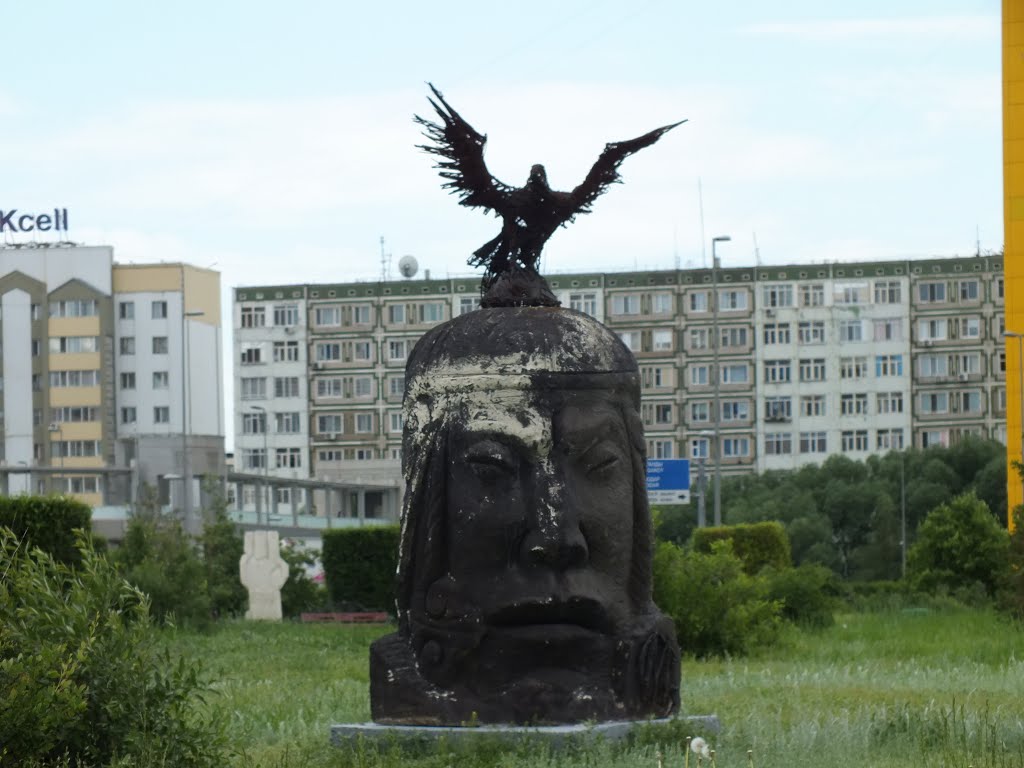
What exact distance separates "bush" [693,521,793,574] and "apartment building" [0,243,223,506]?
58206mm

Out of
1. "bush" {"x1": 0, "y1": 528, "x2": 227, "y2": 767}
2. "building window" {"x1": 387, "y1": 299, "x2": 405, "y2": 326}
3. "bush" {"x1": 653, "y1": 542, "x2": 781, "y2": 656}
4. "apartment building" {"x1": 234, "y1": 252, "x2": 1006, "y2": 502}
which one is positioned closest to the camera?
"bush" {"x1": 0, "y1": 528, "x2": 227, "y2": 767}

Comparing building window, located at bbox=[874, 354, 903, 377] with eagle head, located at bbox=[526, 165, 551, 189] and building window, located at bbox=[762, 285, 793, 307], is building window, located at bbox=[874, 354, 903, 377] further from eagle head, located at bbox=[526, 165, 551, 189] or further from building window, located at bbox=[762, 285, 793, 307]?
eagle head, located at bbox=[526, 165, 551, 189]

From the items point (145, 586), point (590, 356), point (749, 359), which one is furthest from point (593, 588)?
point (749, 359)

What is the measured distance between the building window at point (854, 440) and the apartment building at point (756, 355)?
0.22 ft

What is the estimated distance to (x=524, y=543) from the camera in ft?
37.0

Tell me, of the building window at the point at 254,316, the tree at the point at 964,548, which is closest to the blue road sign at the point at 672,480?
the tree at the point at 964,548

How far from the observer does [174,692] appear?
1000cm

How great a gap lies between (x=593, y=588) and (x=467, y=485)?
0.95 meters

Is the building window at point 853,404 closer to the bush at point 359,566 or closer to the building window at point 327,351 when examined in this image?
the building window at point 327,351

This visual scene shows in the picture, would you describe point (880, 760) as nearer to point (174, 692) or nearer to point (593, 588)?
point (593, 588)

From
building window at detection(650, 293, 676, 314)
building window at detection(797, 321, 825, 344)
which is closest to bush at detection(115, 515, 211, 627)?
building window at detection(650, 293, 676, 314)

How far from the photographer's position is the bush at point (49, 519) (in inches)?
1047

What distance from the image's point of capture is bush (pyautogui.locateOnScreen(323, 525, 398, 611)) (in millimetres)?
34188

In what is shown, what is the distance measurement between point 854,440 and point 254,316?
29.1 meters
